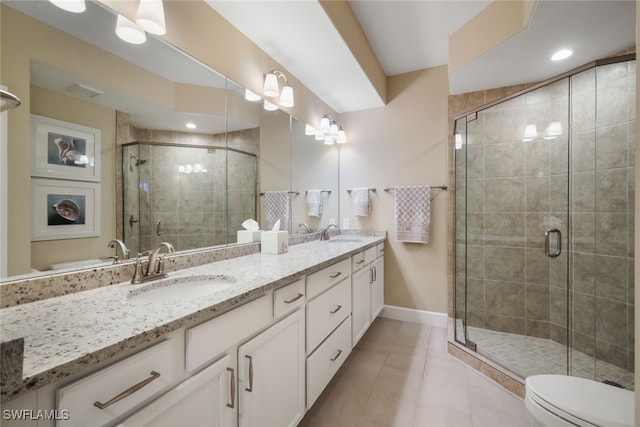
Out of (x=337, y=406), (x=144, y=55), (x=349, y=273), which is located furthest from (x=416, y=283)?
(x=144, y=55)

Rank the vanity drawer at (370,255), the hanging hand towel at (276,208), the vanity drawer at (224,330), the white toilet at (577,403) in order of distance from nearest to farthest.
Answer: the vanity drawer at (224,330), the white toilet at (577,403), the hanging hand towel at (276,208), the vanity drawer at (370,255)

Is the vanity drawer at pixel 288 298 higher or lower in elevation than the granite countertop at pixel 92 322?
lower

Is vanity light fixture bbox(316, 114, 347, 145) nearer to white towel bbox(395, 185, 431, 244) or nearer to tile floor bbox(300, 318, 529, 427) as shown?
white towel bbox(395, 185, 431, 244)

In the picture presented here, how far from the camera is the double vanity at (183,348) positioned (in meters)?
0.56

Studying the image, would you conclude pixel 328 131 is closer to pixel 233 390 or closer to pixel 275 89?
pixel 275 89

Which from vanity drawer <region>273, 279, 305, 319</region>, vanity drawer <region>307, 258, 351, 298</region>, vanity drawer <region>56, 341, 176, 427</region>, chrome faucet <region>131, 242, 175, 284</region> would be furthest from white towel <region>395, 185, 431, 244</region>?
vanity drawer <region>56, 341, 176, 427</region>

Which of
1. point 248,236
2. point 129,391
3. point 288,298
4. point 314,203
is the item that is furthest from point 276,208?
point 129,391

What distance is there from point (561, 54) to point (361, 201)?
2.00 metres

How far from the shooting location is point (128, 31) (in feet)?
3.92

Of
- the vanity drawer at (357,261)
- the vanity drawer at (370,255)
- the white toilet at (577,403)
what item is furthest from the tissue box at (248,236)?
the white toilet at (577,403)

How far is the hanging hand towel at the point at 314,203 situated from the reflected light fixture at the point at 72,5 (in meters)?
2.02

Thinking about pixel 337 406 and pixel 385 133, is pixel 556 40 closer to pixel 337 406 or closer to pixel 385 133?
pixel 385 133

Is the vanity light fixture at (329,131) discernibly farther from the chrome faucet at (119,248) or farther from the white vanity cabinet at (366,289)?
the chrome faucet at (119,248)

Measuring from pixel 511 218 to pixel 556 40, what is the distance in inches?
55.8
